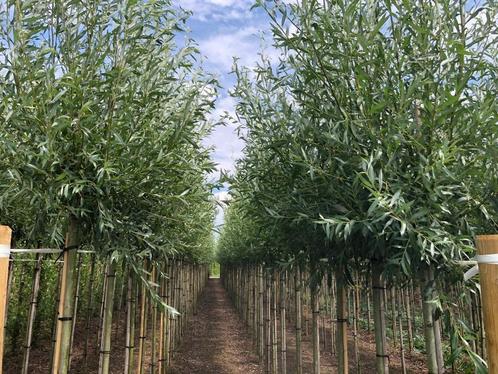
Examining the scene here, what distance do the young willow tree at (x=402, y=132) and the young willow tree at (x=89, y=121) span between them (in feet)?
2.71

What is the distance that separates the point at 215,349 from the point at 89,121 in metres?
8.88

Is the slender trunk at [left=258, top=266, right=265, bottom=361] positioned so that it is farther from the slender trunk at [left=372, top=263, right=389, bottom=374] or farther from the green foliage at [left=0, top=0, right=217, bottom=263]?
the green foliage at [left=0, top=0, right=217, bottom=263]

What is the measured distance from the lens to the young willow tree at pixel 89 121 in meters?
2.50

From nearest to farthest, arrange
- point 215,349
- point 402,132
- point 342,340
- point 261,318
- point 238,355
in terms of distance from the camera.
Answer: point 402,132, point 342,340, point 261,318, point 238,355, point 215,349

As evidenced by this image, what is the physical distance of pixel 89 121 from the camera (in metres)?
2.66

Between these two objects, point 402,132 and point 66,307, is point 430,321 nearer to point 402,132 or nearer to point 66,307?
point 402,132

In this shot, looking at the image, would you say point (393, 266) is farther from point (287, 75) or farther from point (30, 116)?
point (30, 116)

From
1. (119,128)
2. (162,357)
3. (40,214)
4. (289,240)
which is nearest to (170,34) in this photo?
(119,128)

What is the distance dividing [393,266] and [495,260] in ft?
3.99

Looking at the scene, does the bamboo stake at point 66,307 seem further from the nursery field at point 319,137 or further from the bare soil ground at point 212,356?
the bare soil ground at point 212,356

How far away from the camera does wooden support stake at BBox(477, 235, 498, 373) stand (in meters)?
1.45

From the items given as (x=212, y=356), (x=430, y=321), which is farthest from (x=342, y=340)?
(x=212, y=356)

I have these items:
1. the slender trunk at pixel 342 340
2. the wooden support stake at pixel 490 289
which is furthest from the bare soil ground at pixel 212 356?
the wooden support stake at pixel 490 289

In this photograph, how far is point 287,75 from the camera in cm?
326
